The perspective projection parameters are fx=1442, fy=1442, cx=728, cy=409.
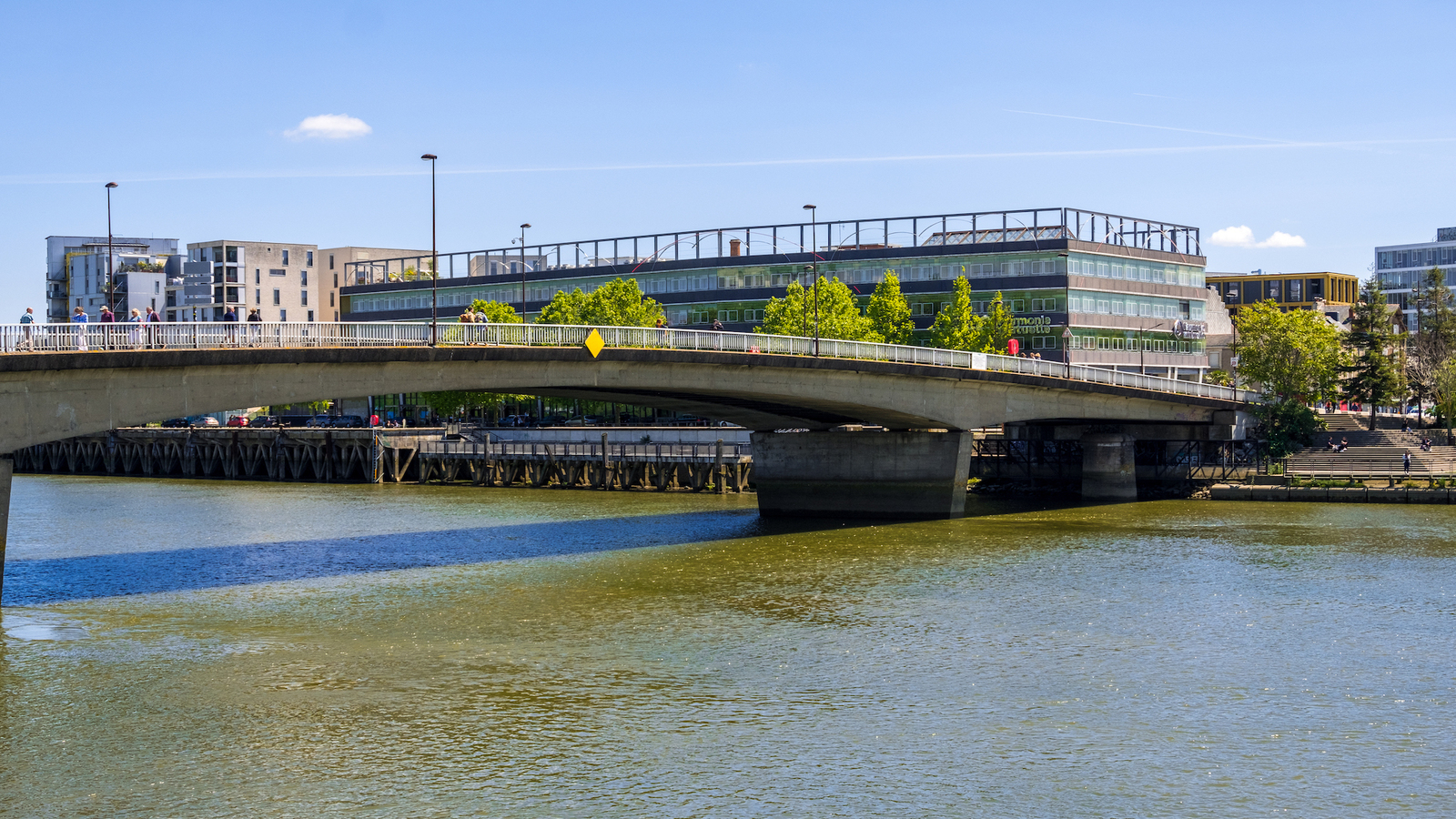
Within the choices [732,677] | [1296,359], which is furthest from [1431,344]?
[732,677]

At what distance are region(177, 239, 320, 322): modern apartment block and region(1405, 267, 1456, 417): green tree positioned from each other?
121225mm

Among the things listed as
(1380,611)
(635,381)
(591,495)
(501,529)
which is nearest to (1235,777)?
(1380,611)

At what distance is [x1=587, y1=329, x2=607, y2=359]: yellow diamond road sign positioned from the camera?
54094 mm

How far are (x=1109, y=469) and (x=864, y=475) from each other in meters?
18.4

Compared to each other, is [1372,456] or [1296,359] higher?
[1296,359]

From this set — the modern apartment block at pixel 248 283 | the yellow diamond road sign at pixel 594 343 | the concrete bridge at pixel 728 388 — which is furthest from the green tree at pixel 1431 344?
the modern apartment block at pixel 248 283

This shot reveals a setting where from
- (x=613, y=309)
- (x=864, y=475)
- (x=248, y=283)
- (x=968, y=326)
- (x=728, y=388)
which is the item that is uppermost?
(x=248, y=283)

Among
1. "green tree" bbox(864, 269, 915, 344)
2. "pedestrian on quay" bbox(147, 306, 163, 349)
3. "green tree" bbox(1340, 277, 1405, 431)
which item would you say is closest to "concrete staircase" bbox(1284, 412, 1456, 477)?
"green tree" bbox(1340, 277, 1405, 431)

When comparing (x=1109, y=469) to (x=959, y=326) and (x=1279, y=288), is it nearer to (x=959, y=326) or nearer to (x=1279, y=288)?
(x=959, y=326)

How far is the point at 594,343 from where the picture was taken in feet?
178

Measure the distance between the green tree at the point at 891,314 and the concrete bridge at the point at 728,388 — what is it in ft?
104

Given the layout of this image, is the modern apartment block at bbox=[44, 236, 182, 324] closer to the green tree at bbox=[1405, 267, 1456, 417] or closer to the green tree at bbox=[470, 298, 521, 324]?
the green tree at bbox=[470, 298, 521, 324]

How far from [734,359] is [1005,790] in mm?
36806

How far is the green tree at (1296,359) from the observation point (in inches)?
3883
